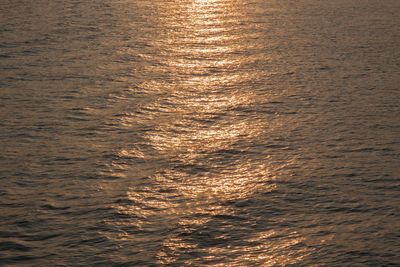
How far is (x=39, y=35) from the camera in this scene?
6.91 ft

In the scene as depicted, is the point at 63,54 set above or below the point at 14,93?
above

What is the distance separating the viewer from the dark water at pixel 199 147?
82 centimetres

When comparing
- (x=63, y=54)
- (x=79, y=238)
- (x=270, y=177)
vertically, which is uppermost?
(x=63, y=54)

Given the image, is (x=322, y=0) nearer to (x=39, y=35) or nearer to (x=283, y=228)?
(x=39, y=35)

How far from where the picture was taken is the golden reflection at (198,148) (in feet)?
2.69

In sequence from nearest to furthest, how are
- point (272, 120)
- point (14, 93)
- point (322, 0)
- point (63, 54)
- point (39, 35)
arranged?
point (272, 120) → point (14, 93) → point (63, 54) → point (39, 35) → point (322, 0)

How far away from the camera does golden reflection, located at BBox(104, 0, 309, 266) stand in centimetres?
82

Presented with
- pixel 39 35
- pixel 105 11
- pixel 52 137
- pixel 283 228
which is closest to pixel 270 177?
pixel 283 228

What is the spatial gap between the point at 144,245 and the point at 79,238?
105mm

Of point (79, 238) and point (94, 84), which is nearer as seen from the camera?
point (79, 238)

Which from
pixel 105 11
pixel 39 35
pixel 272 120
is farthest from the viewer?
pixel 105 11

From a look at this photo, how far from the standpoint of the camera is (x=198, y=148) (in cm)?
115

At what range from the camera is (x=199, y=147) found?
115cm

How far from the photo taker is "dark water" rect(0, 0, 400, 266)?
2.68 feet
